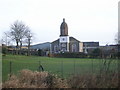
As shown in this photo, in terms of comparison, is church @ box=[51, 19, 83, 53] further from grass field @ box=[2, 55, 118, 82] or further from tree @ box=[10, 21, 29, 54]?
grass field @ box=[2, 55, 118, 82]

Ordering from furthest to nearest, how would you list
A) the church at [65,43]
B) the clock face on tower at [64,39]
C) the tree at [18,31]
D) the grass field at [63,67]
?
→ the clock face on tower at [64,39], the church at [65,43], the tree at [18,31], the grass field at [63,67]

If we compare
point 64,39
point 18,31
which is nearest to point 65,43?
point 64,39

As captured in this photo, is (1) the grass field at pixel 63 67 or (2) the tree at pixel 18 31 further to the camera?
(2) the tree at pixel 18 31

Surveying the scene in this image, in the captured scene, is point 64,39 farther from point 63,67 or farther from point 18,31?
point 63,67

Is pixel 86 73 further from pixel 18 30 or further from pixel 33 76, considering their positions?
pixel 18 30

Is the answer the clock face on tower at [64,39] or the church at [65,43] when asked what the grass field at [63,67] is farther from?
the clock face on tower at [64,39]

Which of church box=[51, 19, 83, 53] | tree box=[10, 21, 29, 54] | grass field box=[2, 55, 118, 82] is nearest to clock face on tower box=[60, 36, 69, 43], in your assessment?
church box=[51, 19, 83, 53]

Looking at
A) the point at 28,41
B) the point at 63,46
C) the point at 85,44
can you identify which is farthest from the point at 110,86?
the point at 85,44

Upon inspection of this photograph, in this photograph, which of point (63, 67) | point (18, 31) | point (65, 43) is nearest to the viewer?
point (63, 67)

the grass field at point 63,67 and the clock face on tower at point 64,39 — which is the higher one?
the clock face on tower at point 64,39

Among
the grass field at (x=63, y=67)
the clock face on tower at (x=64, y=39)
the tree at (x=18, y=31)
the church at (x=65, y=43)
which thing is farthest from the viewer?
the clock face on tower at (x=64, y=39)

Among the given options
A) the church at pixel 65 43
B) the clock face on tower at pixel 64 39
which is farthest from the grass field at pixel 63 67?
the clock face on tower at pixel 64 39

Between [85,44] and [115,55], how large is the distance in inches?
2804

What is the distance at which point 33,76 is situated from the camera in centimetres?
803
